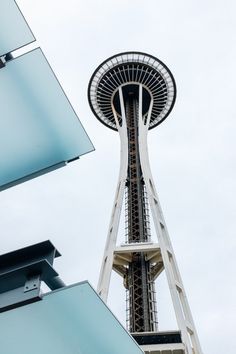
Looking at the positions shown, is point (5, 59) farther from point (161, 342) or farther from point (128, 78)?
point (128, 78)

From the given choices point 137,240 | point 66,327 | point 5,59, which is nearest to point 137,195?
point 137,240

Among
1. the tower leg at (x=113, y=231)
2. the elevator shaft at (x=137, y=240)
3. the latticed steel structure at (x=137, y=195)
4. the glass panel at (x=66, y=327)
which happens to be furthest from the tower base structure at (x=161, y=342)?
the glass panel at (x=66, y=327)

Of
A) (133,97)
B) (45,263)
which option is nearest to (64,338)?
(45,263)

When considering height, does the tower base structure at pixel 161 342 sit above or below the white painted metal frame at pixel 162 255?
below

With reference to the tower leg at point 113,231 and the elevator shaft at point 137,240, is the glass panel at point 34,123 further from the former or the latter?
the elevator shaft at point 137,240

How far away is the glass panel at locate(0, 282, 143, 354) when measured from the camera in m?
1.87

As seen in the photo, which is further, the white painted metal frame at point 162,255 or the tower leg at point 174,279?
the white painted metal frame at point 162,255

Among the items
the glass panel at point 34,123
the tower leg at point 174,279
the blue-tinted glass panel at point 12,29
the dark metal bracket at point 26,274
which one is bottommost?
the dark metal bracket at point 26,274

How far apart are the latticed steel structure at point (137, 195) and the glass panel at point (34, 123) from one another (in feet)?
55.6

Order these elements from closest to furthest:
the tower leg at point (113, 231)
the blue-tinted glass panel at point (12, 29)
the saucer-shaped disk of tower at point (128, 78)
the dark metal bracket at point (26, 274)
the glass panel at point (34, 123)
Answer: the dark metal bracket at point (26, 274), the blue-tinted glass panel at point (12, 29), the glass panel at point (34, 123), the tower leg at point (113, 231), the saucer-shaped disk of tower at point (128, 78)

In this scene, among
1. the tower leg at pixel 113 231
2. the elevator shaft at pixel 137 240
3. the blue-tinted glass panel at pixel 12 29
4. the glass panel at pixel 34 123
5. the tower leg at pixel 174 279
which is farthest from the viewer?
the elevator shaft at pixel 137 240

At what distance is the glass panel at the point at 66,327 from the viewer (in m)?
1.87

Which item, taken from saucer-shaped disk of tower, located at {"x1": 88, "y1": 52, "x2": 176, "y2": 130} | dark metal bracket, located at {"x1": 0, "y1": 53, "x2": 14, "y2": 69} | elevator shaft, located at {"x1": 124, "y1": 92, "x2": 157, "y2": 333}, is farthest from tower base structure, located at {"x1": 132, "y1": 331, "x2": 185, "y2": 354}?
saucer-shaped disk of tower, located at {"x1": 88, "y1": 52, "x2": 176, "y2": 130}

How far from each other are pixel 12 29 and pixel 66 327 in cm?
151
